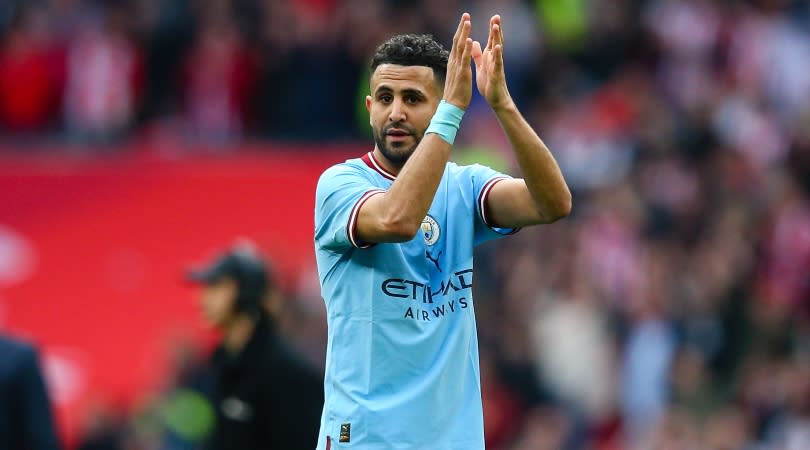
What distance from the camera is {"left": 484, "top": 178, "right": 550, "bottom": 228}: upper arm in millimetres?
5320

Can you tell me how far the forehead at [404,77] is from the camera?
5.31 meters

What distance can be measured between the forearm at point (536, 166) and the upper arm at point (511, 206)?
47 millimetres

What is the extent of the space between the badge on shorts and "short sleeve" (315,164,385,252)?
1.84ft

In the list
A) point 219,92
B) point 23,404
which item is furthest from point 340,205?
point 219,92

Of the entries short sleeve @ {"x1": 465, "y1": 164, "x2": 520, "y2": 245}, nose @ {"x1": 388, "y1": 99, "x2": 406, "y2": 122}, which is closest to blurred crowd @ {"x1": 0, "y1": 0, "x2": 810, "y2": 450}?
short sleeve @ {"x1": 465, "y1": 164, "x2": 520, "y2": 245}

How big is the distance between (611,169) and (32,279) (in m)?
5.36

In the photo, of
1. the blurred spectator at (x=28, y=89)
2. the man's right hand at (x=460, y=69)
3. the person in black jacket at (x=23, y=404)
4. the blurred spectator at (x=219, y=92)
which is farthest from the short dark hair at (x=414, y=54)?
the blurred spectator at (x=28, y=89)

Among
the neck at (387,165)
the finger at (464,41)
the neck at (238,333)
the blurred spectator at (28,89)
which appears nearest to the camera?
the finger at (464,41)

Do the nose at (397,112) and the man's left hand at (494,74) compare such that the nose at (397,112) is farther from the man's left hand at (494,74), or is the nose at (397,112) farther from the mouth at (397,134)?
the man's left hand at (494,74)

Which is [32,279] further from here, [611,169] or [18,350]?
[18,350]

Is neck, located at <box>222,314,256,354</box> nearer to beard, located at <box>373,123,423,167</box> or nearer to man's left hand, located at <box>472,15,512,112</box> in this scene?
beard, located at <box>373,123,423,167</box>

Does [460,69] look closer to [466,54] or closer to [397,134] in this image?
[466,54]

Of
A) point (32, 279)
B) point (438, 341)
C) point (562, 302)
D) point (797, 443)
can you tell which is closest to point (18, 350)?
point (438, 341)

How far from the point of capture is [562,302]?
1333 cm
